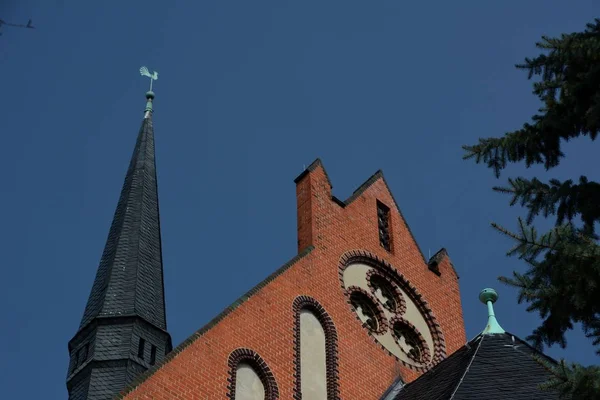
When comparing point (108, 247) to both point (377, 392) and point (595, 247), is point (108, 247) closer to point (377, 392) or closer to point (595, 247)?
point (377, 392)

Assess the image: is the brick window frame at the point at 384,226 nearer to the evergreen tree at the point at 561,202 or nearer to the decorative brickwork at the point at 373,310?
the decorative brickwork at the point at 373,310

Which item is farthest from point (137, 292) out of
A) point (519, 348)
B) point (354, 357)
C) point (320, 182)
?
point (519, 348)

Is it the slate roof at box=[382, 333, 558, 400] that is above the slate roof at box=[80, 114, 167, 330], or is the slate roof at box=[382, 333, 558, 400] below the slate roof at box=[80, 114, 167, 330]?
below

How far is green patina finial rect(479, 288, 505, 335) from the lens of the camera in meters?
16.2

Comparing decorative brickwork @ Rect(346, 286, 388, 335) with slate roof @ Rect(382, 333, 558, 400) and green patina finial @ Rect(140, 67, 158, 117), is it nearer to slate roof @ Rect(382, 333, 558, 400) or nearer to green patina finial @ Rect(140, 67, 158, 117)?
slate roof @ Rect(382, 333, 558, 400)

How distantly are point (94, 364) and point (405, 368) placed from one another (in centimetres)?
661

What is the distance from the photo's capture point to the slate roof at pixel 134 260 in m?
23.1

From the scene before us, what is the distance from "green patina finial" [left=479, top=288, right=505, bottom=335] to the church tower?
26.1ft

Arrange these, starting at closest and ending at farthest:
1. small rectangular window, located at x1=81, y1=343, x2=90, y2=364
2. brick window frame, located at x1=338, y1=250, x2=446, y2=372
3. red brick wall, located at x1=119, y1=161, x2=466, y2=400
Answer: red brick wall, located at x1=119, y1=161, x2=466, y2=400 < brick window frame, located at x1=338, y1=250, x2=446, y2=372 < small rectangular window, located at x1=81, y1=343, x2=90, y2=364

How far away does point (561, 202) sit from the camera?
9.01 m

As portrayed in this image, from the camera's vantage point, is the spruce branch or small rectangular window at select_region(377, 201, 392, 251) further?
small rectangular window at select_region(377, 201, 392, 251)

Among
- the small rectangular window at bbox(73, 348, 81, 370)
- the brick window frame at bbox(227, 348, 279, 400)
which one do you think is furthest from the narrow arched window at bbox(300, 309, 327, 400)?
the small rectangular window at bbox(73, 348, 81, 370)

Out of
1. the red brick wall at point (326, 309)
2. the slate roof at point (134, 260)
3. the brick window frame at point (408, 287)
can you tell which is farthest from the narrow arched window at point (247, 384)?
the slate roof at point (134, 260)

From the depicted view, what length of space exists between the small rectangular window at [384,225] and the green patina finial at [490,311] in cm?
482
